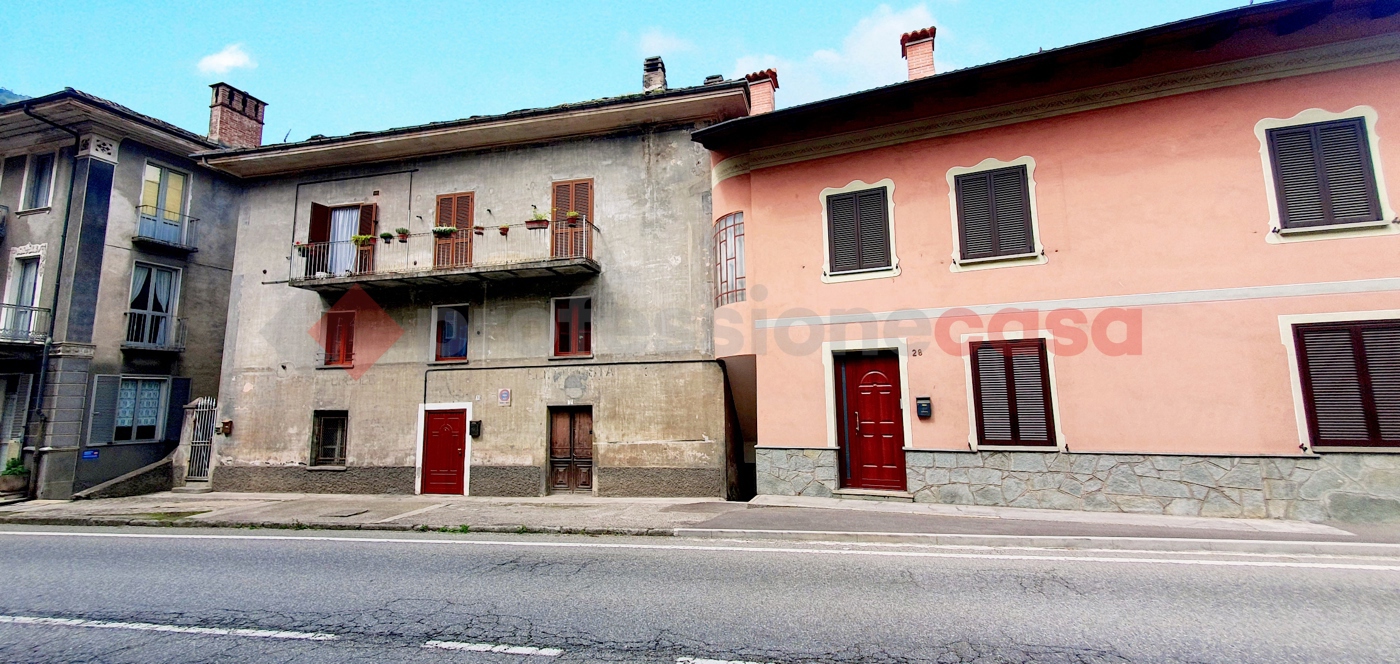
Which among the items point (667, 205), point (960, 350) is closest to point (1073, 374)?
point (960, 350)

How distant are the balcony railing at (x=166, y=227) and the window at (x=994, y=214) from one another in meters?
20.5

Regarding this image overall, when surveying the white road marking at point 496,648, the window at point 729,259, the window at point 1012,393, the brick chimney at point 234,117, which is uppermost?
the brick chimney at point 234,117

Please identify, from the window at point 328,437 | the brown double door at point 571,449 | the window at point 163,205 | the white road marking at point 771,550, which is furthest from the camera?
the window at point 163,205

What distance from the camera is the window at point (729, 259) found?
40.8 feet

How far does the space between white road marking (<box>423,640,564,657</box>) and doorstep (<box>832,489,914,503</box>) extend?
7396 millimetres

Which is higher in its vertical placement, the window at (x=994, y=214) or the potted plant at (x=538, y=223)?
the potted plant at (x=538, y=223)

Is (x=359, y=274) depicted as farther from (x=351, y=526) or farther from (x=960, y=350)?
(x=960, y=350)

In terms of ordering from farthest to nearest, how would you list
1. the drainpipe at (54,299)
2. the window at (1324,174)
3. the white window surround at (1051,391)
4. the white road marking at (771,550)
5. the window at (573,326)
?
the drainpipe at (54,299) → the window at (573,326) → the white window surround at (1051,391) → the window at (1324,174) → the white road marking at (771,550)

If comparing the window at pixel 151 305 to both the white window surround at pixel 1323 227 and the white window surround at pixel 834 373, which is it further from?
the white window surround at pixel 1323 227

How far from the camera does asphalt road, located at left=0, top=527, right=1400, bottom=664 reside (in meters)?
4.23

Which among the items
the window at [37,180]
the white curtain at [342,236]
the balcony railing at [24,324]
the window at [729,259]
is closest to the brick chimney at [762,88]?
the window at [729,259]

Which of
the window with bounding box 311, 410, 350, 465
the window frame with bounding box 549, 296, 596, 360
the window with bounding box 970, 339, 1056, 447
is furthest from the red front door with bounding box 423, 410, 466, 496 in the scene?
the window with bounding box 970, 339, 1056, 447

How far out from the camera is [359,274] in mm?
14781

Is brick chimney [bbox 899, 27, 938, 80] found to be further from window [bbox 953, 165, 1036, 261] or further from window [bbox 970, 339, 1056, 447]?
window [bbox 970, 339, 1056, 447]
